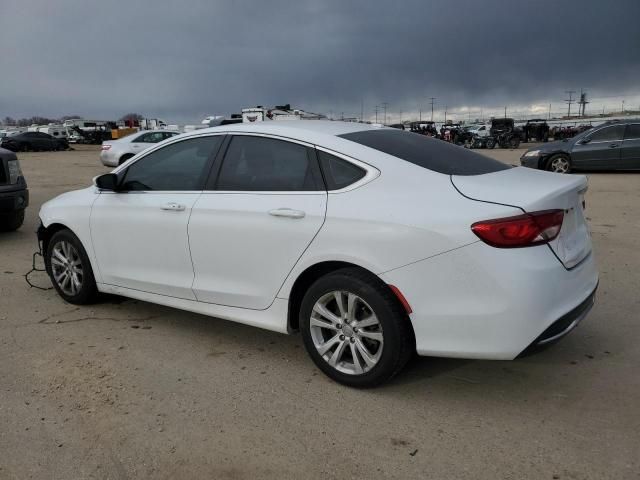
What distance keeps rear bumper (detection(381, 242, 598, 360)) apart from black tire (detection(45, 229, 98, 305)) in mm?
2804

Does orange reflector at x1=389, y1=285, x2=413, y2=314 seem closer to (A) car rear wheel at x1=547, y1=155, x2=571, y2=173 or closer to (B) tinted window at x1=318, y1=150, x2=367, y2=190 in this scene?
(B) tinted window at x1=318, y1=150, x2=367, y2=190

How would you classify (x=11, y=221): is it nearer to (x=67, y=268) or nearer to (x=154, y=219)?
(x=67, y=268)

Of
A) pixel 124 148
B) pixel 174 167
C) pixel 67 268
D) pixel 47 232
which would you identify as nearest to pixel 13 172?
pixel 47 232

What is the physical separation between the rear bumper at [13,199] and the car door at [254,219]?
485 cm

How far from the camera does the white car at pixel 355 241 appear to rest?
281 cm

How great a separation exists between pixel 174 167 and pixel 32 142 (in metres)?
40.5

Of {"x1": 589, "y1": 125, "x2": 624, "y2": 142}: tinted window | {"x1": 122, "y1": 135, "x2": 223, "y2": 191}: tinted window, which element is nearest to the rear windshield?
{"x1": 122, "y1": 135, "x2": 223, "y2": 191}: tinted window

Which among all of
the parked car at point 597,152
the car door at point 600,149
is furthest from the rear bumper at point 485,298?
the car door at point 600,149

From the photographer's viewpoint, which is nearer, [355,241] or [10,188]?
[355,241]

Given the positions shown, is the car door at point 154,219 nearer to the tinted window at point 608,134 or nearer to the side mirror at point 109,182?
the side mirror at point 109,182

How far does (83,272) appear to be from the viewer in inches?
183

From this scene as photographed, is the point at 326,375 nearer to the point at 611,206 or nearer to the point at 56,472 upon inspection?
the point at 56,472

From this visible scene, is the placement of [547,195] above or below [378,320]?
above

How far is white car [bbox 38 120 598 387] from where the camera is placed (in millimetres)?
2814
